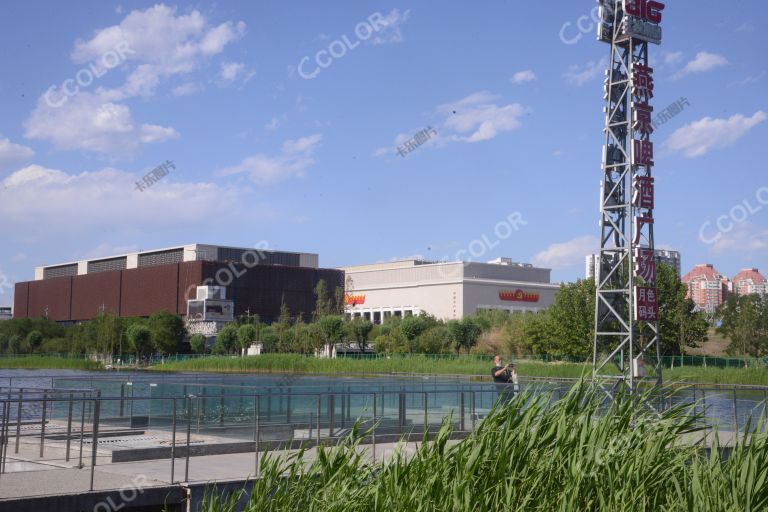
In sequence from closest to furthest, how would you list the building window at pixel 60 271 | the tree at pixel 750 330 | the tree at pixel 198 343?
the tree at pixel 750 330, the tree at pixel 198 343, the building window at pixel 60 271

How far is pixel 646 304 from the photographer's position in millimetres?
26078

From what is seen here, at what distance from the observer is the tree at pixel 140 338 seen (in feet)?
330

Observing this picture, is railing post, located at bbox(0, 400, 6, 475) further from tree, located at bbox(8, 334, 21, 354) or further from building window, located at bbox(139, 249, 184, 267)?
building window, located at bbox(139, 249, 184, 267)

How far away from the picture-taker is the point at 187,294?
124 m

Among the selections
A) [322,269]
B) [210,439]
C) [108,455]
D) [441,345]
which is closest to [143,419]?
[210,439]

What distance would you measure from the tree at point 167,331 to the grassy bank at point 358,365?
898 inches

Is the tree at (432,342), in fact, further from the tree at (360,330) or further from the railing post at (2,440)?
the railing post at (2,440)


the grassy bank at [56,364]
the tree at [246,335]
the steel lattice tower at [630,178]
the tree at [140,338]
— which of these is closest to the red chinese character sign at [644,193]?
the steel lattice tower at [630,178]

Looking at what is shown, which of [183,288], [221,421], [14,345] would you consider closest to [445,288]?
[183,288]

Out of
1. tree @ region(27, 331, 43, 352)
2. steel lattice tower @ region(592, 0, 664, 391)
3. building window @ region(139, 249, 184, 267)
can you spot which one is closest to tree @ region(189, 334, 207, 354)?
tree @ region(27, 331, 43, 352)

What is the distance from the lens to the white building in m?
128

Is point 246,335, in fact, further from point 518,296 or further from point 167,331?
point 518,296

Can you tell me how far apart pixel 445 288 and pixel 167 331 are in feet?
135

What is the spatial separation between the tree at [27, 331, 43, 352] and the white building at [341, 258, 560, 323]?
4413 centimetres
